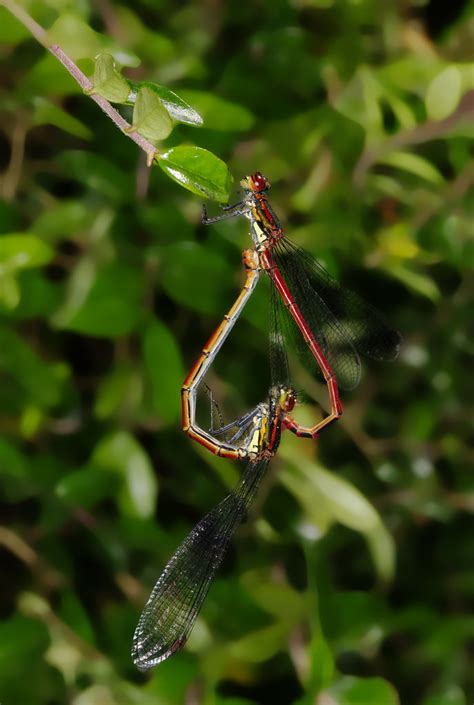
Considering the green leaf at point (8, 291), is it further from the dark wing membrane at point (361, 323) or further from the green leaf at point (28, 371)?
the dark wing membrane at point (361, 323)

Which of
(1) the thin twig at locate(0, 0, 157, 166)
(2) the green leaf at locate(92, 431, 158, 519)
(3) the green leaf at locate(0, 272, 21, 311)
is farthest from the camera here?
(2) the green leaf at locate(92, 431, 158, 519)

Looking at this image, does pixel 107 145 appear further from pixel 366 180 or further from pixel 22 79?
pixel 366 180

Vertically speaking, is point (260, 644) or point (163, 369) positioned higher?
point (163, 369)

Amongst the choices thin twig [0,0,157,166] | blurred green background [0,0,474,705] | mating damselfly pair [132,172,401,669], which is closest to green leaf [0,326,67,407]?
blurred green background [0,0,474,705]

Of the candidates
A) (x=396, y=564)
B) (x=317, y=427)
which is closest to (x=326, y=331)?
(x=317, y=427)

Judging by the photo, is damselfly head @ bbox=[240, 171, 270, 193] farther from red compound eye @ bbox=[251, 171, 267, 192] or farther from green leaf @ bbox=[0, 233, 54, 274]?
green leaf @ bbox=[0, 233, 54, 274]

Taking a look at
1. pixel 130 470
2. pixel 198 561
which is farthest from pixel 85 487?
Answer: pixel 198 561

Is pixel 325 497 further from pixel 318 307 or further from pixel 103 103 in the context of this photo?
pixel 103 103
